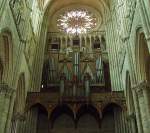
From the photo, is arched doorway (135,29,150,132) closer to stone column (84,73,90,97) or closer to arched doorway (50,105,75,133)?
stone column (84,73,90,97)

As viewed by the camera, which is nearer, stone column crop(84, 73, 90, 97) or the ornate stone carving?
the ornate stone carving

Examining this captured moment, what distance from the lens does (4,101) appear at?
45.1 feet

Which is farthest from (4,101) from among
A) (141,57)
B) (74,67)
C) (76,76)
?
(74,67)

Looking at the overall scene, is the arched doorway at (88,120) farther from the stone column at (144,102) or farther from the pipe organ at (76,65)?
the stone column at (144,102)

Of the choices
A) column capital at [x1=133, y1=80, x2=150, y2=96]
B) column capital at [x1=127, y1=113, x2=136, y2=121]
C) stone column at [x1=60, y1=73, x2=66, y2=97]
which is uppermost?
stone column at [x1=60, y1=73, x2=66, y2=97]

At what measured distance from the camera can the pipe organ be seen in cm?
1869

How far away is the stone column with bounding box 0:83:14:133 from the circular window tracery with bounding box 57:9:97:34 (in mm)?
12113

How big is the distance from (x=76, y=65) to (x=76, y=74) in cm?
103

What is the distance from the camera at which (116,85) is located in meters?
19.3

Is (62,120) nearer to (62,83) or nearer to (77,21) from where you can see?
(62,83)

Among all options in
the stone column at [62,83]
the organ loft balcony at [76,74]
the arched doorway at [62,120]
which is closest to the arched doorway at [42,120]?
the arched doorway at [62,120]

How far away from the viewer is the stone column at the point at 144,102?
41.0 ft

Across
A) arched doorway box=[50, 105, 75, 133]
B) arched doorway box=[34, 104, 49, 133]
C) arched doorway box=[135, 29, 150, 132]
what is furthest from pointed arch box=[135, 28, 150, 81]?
arched doorway box=[34, 104, 49, 133]

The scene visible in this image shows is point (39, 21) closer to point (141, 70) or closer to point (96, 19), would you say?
point (96, 19)
